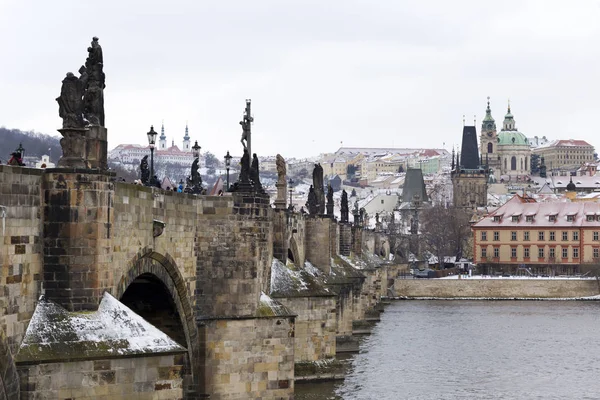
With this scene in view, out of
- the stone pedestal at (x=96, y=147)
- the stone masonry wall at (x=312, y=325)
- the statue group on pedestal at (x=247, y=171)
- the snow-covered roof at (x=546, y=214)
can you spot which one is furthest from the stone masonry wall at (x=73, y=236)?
the snow-covered roof at (x=546, y=214)

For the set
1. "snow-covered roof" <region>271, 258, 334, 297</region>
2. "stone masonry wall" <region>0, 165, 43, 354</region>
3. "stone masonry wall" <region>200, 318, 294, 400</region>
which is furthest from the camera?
"snow-covered roof" <region>271, 258, 334, 297</region>

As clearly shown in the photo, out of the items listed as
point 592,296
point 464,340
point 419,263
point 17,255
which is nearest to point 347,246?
point 464,340

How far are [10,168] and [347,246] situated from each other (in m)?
53.5

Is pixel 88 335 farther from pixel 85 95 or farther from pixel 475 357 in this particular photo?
pixel 475 357

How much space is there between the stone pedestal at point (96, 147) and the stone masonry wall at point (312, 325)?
21719 millimetres

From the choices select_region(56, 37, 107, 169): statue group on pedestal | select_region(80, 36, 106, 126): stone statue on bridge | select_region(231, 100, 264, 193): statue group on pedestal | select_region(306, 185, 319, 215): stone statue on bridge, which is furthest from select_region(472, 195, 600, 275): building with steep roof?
select_region(56, 37, 107, 169): statue group on pedestal

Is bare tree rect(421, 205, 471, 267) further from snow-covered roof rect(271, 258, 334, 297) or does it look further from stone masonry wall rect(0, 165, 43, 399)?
stone masonry wall rect(0, 165, 43, 399)

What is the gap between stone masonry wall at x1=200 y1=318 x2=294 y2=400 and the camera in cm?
2689

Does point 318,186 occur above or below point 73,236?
above

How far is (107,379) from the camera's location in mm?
18000

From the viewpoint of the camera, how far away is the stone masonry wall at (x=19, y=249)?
1712 centimetres

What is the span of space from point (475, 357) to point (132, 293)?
3443cm

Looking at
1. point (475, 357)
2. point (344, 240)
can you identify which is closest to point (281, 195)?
point (475, 357)

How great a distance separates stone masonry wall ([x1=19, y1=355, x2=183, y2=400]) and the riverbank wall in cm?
8868
